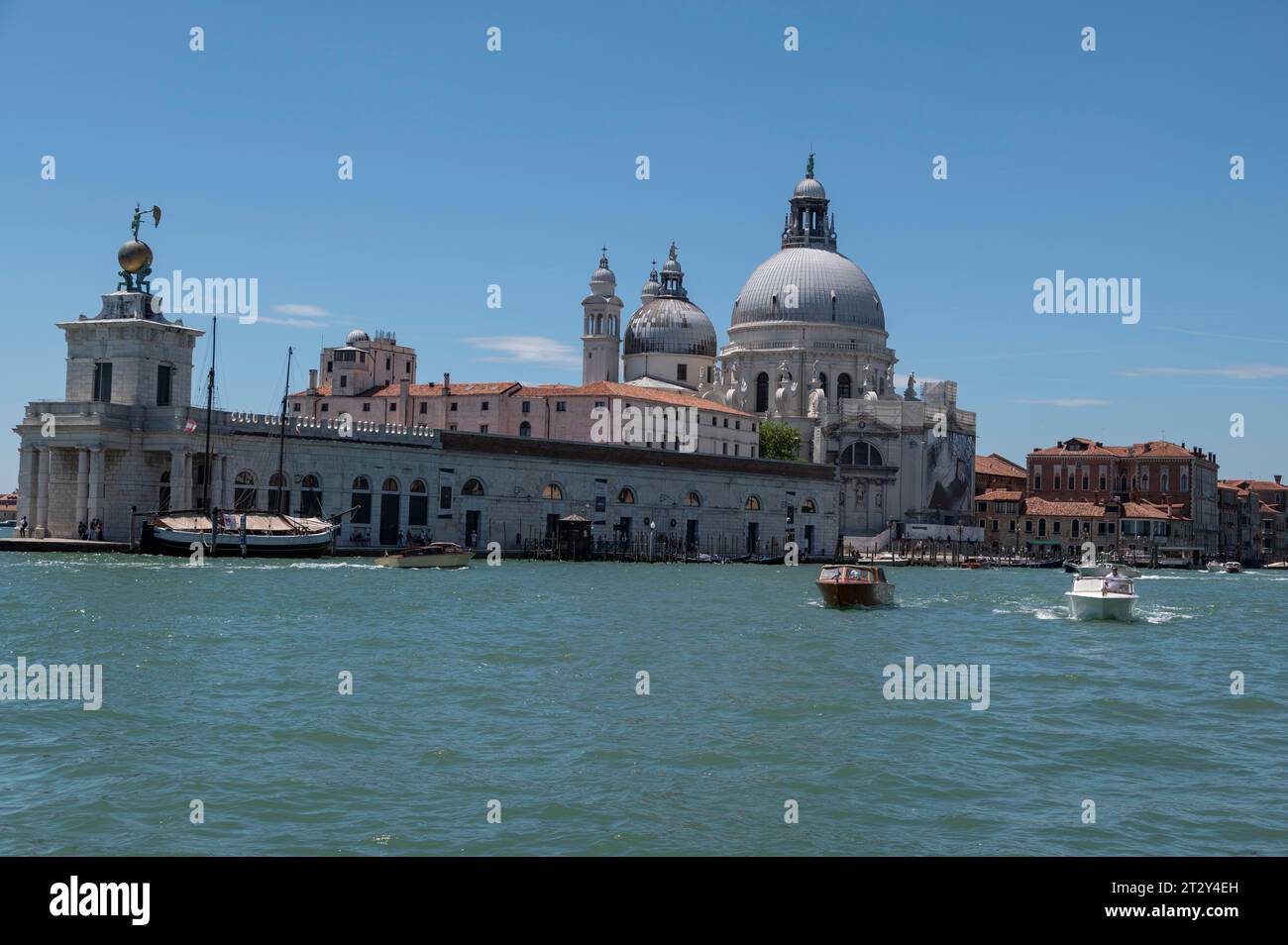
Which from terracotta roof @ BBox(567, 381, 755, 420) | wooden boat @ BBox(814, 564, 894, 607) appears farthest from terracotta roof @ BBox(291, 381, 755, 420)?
wooden boat @ BBox(814, 564, 894, 607)

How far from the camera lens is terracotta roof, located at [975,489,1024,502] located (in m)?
103

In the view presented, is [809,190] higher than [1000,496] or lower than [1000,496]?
higher

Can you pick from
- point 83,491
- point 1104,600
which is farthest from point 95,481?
point 1104,600

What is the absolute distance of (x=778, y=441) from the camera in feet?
309

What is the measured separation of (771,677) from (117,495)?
42.8 m

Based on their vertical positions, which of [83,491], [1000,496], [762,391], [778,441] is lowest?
[83,491]

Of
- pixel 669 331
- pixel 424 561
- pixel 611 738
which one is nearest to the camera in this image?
pixel 611 738

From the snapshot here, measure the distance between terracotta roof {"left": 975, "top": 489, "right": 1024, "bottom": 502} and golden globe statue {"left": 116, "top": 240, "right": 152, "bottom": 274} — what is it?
6529cm

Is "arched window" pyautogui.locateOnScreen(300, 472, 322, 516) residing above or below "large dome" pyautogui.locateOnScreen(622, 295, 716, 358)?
below

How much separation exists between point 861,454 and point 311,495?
45.3 meters

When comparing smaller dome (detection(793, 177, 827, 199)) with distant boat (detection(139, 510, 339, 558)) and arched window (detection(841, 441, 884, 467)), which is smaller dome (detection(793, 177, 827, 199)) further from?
distant boat (detection(139, 510, 339, 558))

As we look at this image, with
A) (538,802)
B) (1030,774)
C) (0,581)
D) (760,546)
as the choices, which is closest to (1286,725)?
(1030,774)

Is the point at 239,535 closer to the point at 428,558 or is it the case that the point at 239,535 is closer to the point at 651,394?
the point at 428,558

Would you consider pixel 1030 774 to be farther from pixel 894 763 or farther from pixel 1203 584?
pixel 1203 584
